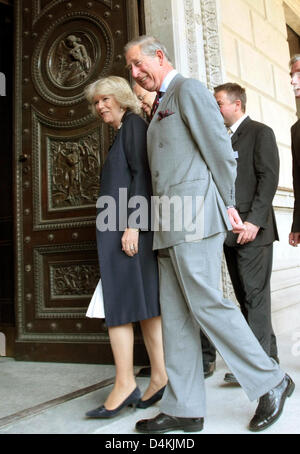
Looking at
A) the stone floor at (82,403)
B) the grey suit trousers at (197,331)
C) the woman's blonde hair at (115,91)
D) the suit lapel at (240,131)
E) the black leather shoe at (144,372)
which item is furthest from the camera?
the black leather shoe at (144,372)

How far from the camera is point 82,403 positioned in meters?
2.47


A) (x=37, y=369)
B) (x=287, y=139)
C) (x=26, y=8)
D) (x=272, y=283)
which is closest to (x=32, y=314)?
(x=37, y=369)

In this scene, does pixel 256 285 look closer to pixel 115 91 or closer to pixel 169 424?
pixel 169 424

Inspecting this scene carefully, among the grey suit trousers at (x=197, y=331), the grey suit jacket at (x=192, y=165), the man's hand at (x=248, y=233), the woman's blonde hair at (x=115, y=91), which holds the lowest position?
the grey suit trousers at (x=197, y=331)

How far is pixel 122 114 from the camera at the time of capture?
8.27 ft

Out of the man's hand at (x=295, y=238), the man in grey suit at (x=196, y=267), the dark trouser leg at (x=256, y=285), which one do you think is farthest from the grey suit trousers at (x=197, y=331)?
the man's hand at (x=295, y=238)

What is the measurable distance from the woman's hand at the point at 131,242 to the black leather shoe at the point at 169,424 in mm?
785

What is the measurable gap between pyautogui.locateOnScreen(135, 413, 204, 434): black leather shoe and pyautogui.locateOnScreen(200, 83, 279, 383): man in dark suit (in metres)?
0.85

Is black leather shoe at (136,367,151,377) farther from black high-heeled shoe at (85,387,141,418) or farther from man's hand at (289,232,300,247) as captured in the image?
man's hand at (289,232,300,247)

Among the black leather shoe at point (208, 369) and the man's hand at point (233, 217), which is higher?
the man's hand at point (233, 217)

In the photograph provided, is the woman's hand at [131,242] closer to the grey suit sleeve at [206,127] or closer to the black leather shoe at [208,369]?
the grey suit sleeve at [206,127]

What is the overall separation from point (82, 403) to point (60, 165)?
2.00 meters

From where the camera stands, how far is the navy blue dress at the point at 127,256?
2.27m

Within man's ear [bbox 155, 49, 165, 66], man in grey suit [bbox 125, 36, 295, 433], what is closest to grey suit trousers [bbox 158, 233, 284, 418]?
man in grey suit [bbox 125, 36, 295, 433]
